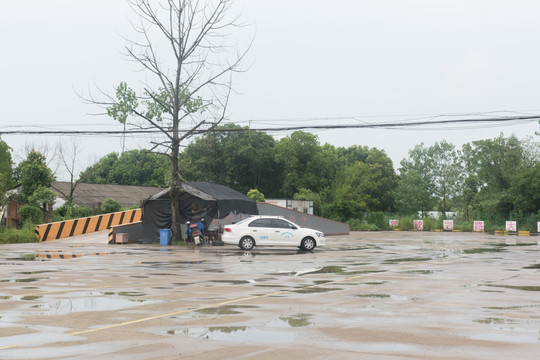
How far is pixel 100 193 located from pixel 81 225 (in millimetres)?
34096

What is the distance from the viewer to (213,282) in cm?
1573

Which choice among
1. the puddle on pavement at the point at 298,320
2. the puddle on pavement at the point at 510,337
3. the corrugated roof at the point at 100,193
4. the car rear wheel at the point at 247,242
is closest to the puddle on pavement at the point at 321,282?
the puddle on pavement at the point at 298,320

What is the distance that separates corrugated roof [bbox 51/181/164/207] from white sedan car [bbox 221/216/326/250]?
42.0 metres

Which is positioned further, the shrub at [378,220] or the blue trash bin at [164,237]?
the shrub at [378,220]

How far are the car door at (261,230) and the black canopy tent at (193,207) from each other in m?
7.32

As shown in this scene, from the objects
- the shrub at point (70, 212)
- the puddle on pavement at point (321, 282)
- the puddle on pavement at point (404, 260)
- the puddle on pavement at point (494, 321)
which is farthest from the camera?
the shrub at point (70, 212)

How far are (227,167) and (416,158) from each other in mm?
42419

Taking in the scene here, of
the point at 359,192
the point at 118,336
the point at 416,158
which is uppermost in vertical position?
the point at 416,158

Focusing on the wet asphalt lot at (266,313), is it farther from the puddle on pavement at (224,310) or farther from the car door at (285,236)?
the car door at (285,236)

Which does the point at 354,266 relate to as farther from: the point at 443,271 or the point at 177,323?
the point at 177,323

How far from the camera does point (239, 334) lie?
28.6ft

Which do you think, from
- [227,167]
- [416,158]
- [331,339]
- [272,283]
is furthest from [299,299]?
[416,158]

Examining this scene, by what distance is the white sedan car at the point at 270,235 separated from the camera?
99.2 ft

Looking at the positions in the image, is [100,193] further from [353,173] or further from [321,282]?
[321,282]
